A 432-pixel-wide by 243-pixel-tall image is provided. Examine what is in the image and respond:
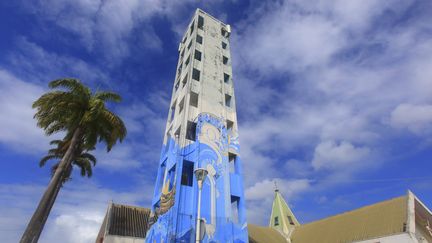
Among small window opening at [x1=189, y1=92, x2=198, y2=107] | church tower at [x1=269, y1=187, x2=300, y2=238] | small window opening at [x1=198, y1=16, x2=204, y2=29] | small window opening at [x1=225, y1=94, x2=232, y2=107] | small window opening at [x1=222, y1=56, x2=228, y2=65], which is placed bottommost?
church tower at [x1=269, y1=187, x2=300, y2=238]

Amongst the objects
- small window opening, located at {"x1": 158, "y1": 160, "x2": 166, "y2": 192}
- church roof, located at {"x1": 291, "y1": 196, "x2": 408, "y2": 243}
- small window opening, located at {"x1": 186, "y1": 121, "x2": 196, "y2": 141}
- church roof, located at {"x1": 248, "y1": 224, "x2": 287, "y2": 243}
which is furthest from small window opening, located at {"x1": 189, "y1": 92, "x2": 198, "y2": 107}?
church roof, located at {"x1": 291, "y1": 196, "x2": 408, "y2": 243}

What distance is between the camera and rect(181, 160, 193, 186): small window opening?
2489 cm

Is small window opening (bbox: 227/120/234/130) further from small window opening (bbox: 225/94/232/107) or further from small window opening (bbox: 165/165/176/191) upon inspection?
small window opening (bbox: 165/165/176/191)

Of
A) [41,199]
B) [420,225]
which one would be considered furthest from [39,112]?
[420,225]

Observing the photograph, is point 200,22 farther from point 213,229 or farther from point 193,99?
point 213,229

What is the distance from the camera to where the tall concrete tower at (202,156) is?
21.1 metres

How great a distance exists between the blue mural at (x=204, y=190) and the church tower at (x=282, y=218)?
924 inches

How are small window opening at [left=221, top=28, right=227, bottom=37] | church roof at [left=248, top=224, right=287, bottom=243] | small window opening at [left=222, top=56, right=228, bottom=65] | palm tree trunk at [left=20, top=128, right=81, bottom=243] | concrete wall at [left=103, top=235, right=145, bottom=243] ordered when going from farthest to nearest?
small window opening at [left=221, top=28, right=227, bottom=37]
church roof at [left=248, top=224, right=287, bottom=243]
small window opening at [left=222, top=56, right=228, bottom=65]
concrete wall at [left=103, top=235, right=145, bottom=243]
palm tree trunk at [left=20, top=128, right=81, bottom=243]

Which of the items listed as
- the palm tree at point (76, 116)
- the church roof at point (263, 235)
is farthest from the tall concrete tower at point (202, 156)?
the church roof at point (263, 235)

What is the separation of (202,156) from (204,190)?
3087 millimetres

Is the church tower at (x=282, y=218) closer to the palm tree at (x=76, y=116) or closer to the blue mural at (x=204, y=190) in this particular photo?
the blue mural at (x=204, y=190)

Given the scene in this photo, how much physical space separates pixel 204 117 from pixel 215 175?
6.09m

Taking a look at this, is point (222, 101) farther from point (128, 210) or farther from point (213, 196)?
point (128, 210)

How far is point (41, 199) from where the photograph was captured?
12219 millimetres
